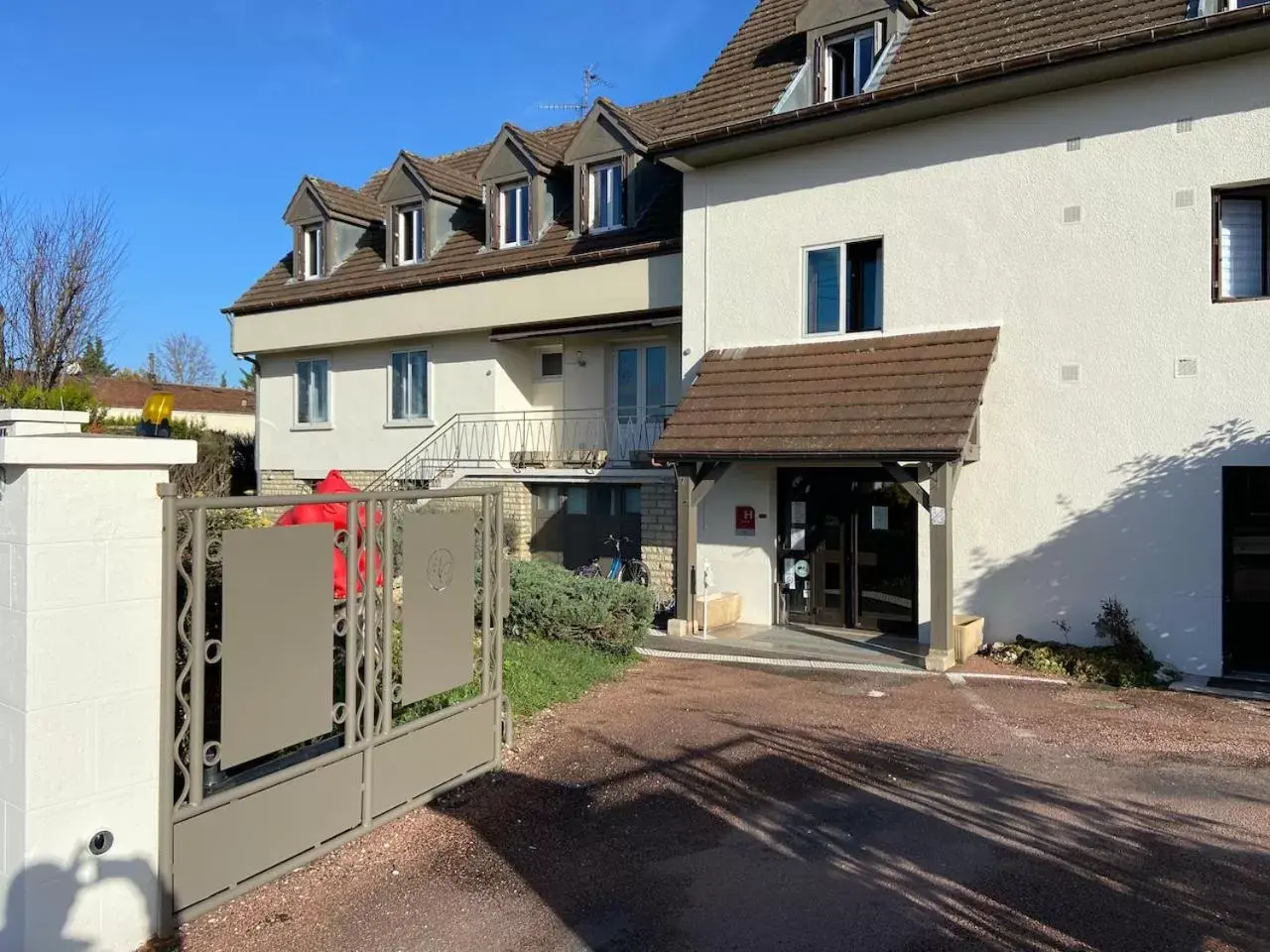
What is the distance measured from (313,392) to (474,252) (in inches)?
199

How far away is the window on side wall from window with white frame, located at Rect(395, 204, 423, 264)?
13.9 m

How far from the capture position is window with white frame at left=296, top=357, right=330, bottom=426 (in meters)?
19.9

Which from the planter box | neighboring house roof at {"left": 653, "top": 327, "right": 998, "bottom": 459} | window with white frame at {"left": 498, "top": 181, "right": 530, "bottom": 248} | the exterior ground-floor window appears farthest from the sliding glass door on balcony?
the planter box

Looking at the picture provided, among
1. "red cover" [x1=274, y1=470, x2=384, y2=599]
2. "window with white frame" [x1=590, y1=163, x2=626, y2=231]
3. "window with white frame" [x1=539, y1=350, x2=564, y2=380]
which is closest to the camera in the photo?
"red cover" [x1=274, y1=470, x2=384, y2=599]

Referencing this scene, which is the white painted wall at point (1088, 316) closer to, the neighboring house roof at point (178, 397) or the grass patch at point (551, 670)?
the grass patch at point (551, 670)

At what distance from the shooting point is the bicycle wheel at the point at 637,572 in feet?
48.4

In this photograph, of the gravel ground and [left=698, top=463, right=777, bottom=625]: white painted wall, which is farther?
[left=698, top=463, right=777, bottom=625]: white painted wall

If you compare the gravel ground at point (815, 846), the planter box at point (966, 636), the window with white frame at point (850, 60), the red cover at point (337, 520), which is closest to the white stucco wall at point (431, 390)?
the window with white frame at point (850, 60)

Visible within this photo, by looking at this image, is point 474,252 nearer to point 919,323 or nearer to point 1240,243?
point 919,323

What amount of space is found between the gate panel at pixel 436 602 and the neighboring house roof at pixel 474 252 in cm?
949

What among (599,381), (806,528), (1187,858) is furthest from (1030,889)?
(599,381)

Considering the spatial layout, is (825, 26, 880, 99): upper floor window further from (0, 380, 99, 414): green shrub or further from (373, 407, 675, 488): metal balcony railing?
(0, 380, 99, 414): green shrub

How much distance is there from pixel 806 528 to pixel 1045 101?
20.1ft

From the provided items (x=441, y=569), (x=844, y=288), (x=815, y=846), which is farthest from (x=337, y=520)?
(x=844, y=288)
